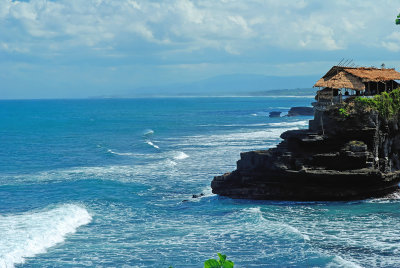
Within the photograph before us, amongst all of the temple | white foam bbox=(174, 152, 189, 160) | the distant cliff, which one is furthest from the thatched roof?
white foam bbox=(174, 152, 189, 160)

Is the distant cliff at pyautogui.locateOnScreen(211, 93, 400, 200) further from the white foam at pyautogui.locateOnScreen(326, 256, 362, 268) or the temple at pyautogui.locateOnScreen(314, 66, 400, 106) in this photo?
the white foam at pyautogui.locateOnScreen(326, 256, 362, 268)

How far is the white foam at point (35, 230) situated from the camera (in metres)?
→ 26.7

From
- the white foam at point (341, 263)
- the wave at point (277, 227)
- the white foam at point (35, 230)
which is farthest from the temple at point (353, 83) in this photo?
the white foam at point (35, 230)

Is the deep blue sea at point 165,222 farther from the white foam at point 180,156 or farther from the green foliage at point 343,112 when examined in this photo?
the green foliage at point 343,112

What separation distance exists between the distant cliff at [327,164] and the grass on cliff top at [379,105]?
72 millimetres

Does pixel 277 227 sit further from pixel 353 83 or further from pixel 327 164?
pixel 353 83

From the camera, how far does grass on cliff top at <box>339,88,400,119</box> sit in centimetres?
3669

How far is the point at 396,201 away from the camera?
35219 millimetres

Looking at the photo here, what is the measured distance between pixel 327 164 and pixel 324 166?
25cm

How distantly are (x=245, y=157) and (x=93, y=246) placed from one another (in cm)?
1365


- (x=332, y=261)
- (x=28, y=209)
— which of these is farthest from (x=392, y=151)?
(x=28, y=209)

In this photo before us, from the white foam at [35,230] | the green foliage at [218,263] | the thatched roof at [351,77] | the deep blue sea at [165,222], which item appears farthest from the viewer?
the thatched roof at [351,77]

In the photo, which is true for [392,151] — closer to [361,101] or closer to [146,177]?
[361,101]

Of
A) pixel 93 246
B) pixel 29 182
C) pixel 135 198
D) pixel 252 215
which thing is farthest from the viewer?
pixel 29 182
